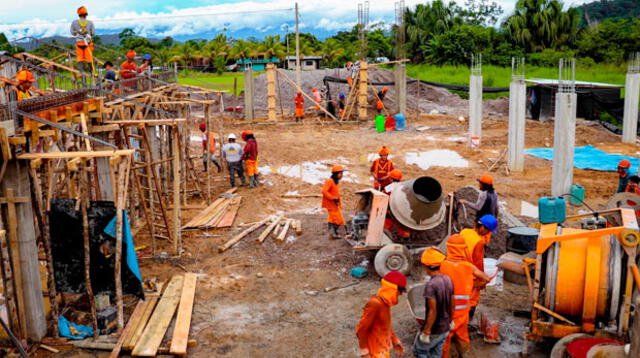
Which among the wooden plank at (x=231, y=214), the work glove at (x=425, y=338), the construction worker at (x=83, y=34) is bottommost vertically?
the wooden plank at (x=231, y=214)

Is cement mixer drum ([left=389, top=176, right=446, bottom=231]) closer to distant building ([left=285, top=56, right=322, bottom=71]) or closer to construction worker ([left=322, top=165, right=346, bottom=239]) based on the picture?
construction worker ([left=322, top=165, right=346, bottom=239])

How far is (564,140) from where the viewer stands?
1459 cm

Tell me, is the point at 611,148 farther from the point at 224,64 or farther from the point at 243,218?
the point at 224,64

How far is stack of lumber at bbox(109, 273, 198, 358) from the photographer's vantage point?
7.57 metres

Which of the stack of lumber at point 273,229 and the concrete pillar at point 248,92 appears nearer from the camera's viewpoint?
the stack of lumber at point 273,229

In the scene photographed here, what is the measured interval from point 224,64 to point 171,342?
5496cm

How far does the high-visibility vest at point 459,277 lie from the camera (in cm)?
664

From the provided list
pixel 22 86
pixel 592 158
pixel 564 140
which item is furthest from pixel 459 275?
pixel 592 158

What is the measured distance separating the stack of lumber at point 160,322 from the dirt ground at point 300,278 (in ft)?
0.63

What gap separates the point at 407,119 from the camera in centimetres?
3012

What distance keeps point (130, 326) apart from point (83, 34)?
841 centimetres

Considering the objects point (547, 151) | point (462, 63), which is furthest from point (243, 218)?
point (462, 63)

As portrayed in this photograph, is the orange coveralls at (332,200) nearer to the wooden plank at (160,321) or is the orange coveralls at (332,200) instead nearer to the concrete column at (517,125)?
the wooden plank at (160,321)

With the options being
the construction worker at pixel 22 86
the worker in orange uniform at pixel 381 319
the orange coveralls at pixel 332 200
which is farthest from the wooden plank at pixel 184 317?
the construction worker at pixel 22 86
